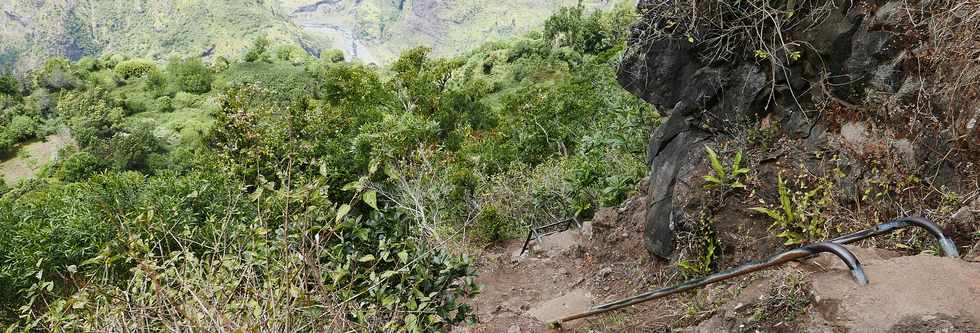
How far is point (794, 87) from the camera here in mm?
5008

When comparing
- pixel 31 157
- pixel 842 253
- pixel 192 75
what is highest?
pixel 842 253

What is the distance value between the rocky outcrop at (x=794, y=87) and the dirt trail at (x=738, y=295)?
40.8 inches

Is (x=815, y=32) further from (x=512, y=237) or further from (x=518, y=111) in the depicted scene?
(x=518, y=111)

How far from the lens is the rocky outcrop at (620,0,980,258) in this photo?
3.94 metres

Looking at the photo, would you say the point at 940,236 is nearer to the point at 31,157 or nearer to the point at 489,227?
the point at 489,227

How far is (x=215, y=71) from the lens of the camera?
63.7 m

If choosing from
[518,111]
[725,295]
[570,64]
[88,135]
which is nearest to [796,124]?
[725,295]

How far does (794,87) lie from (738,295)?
109 inches

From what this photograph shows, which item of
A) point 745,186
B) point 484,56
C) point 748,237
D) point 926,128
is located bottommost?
point 484,56

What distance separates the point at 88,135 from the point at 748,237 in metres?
54.5

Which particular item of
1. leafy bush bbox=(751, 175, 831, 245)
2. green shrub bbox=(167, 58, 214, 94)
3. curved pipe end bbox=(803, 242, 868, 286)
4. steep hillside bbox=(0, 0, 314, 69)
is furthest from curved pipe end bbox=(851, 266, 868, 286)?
steep hillside bbox=(0, 0, 314, 69)

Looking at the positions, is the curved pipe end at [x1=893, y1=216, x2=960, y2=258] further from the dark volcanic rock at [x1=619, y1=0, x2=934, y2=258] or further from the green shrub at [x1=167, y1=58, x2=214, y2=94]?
the green shrub at [x1=167, y1=58, x2=214, y2=94]

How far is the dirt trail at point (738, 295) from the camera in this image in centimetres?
218

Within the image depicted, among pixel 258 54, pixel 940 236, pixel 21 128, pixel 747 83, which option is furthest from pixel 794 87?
pixel 258 54
